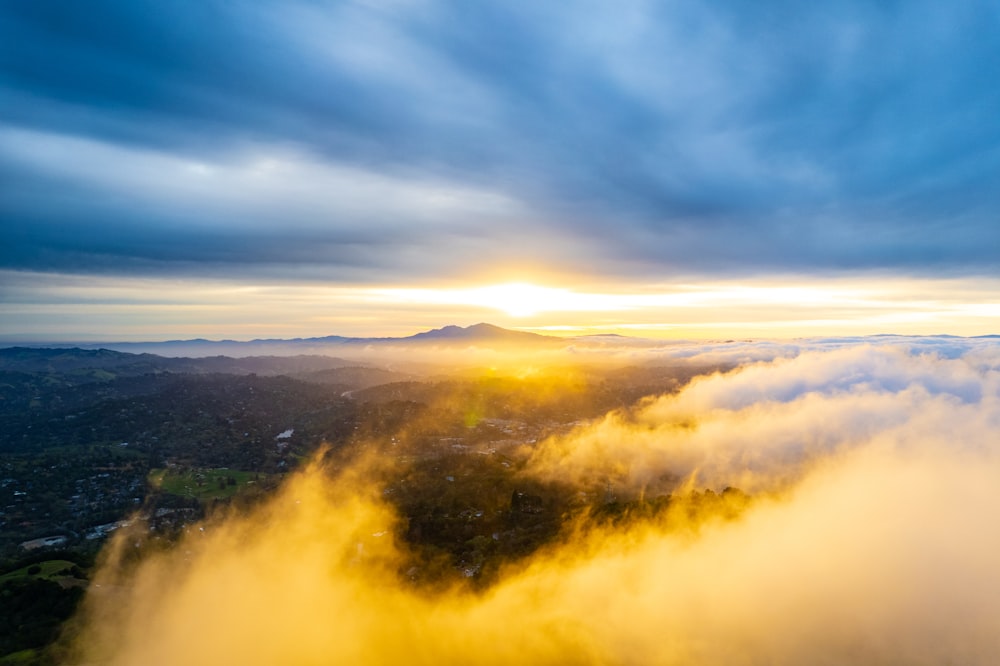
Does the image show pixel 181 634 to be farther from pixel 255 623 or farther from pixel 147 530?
pixel 147 530

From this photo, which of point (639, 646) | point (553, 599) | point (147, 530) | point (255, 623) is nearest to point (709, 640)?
point (639, 646)

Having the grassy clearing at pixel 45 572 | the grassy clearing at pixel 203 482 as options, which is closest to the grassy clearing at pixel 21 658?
the grassy clearing at pixel 45 572

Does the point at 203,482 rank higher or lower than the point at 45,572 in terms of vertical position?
lower

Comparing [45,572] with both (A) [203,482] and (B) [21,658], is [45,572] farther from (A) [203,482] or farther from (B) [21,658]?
(A) [203,482]

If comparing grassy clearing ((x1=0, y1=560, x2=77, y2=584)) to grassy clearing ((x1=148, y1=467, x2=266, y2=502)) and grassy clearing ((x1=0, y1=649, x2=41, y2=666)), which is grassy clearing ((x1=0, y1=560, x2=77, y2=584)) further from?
grassy clearing ((x1=148, y1=467, x2=266, y2=502))

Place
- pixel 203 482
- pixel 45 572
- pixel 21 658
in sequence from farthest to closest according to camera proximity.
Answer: pixel 203 482 < pixel 45 572 < pixel 21 658

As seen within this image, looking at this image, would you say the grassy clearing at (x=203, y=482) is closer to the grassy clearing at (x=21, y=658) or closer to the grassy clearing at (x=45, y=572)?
the grassy clearing at (x=45, y=572)

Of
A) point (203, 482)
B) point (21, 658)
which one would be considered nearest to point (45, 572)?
point (21, 658)

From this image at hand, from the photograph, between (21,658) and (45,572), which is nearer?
(21,658)
